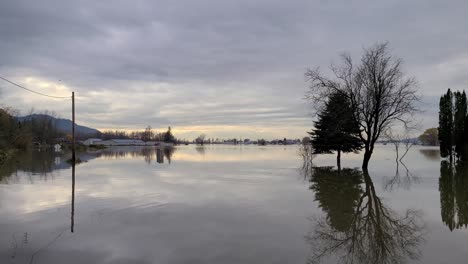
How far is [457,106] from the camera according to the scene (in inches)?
1657

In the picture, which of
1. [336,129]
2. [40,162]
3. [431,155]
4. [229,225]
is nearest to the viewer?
[229,225]

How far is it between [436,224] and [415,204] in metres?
3.10

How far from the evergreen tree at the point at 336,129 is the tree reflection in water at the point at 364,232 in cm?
1442

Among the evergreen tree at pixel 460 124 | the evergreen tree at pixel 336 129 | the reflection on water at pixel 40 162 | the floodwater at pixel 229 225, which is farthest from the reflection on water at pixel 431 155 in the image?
the floodwater at pixel 229 225

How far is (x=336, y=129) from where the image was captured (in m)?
26.9

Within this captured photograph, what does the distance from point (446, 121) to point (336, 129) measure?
23.9 m

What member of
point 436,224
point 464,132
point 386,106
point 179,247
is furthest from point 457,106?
point 179,247

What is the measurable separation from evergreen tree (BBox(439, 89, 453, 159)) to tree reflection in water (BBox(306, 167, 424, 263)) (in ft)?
115

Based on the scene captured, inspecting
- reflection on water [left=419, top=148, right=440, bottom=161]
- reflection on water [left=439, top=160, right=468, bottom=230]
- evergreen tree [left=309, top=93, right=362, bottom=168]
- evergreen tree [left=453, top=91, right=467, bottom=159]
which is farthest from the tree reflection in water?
reflection on water [left=419, top=148, right=440, bottom=161]

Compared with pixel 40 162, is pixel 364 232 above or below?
below

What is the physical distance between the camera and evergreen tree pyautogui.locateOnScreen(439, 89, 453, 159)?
136 feet

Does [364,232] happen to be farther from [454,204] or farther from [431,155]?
[431,155]

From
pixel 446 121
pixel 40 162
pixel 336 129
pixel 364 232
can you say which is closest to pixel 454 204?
pixel 364 232

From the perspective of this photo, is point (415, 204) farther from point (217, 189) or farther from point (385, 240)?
point (217, 189)
